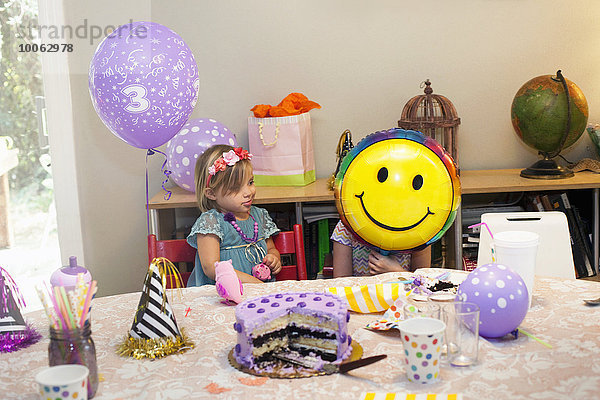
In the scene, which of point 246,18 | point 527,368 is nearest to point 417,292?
point 527,368

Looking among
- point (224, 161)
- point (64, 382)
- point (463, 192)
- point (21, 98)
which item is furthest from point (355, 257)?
point (21, 98)

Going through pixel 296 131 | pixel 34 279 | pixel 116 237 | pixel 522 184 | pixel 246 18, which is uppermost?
pixel 246 18

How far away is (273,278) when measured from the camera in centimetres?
220

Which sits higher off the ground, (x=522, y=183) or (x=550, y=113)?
(x=550, y=113)

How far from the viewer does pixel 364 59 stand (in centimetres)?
300

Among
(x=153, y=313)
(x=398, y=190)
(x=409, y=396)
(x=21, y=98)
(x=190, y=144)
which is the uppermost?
(x=21, y=98)

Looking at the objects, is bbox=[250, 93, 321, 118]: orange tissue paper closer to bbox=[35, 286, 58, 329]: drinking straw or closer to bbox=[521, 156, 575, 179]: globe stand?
bbox=[521, 156, 575, 179]: globe stand

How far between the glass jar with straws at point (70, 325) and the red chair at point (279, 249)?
879 millimetres

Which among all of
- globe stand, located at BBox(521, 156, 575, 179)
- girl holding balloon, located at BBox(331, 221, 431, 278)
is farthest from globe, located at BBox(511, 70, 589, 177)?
girl holding balloon, located at BBox(331, 221, 431, 278)

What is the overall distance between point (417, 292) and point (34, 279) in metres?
2.32

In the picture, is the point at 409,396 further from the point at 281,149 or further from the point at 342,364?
the point at 281,149

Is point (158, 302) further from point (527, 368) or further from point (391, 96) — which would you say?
point (391, 96)

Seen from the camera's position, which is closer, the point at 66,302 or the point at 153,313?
the point at 66,302

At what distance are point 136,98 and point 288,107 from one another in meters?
0.96
